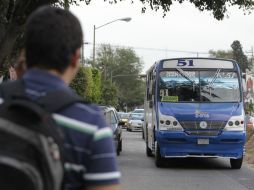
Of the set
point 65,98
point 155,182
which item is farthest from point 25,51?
point 155,182

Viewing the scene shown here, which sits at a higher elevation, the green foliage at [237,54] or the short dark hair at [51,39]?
the green foliage at [237,54]

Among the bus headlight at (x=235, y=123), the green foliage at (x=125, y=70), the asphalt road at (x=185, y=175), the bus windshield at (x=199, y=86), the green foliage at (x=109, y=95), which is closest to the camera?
the asphalt road at (x=185, y=175)

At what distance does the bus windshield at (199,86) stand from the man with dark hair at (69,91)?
44.0 feet

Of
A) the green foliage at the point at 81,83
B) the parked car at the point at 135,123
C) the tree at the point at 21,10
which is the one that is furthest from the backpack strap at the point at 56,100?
the parked car at the point at 135,123

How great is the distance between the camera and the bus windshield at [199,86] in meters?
15.8

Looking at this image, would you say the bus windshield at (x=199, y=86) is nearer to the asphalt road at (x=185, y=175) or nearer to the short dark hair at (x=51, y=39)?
the asphalt road at (x=185, y=175)

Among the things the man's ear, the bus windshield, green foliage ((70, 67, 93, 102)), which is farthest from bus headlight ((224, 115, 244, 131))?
green foliage ((70, 67, 93, 102))

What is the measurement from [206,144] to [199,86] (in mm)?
1548

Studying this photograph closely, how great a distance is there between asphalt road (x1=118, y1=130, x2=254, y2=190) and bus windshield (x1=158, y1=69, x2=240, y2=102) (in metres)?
1.86

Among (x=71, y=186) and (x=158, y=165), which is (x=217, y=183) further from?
(x=71, y=186)

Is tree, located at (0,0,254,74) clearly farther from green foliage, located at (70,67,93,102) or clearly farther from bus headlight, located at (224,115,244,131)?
green foliage, located at (70,67,93,102)

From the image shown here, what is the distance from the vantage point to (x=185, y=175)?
14.4 m

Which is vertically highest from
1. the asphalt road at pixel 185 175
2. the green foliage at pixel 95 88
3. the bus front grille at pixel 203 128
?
the green foliage at pixel 95 88

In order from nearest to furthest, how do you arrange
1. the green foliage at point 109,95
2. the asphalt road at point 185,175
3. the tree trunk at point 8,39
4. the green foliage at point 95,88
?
1. the asphalt road at point 185,175
2. the tree trunk at point 8,39
3. the green foliage at point 95,88
4. the green foliage at point 109,95
